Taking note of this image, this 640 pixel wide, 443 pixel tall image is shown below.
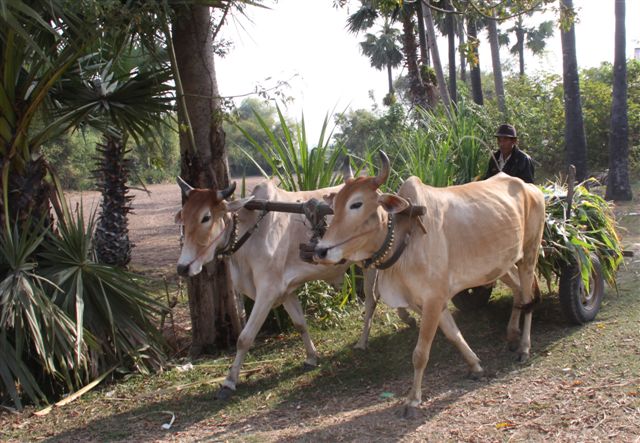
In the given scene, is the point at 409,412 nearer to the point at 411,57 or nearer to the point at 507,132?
the point at 507,132

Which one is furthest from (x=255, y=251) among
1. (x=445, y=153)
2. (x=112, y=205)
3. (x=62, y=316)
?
(x=112, y=205)

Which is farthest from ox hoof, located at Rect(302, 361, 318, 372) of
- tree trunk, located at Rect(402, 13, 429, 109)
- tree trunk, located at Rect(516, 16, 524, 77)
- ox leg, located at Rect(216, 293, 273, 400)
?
tree trunk, located at Rect(516, 16, 524, 77)

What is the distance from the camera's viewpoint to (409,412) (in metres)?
4.73

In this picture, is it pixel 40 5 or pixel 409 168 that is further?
pixel 409 168

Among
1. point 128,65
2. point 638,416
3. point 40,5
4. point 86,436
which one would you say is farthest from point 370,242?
point 128,65

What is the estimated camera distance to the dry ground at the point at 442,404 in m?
4.41

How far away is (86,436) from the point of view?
5.04 meters

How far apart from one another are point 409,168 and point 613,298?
2.63 meters

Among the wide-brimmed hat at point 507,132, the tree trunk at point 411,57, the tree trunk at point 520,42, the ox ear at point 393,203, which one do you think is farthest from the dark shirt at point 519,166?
the tree trunk at point 520,42

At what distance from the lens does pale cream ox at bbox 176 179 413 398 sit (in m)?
5.43

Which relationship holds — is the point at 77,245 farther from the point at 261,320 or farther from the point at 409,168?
the point at 409,168

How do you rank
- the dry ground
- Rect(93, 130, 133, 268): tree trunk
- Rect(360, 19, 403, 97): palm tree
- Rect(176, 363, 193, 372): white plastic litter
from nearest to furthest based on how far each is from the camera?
1. the dry ground
2. Rect(176, 363, 193, 372): white plastic litter
3. Rect(93, 130, 133, 268): tree trunk
4. Rect(360, 19, 403, 97): palm tree

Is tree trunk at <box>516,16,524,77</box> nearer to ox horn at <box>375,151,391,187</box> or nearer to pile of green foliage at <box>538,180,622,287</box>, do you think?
pile of green foliage at <box>538,180,622,287</box>

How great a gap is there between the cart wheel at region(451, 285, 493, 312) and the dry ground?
529 millimetres
